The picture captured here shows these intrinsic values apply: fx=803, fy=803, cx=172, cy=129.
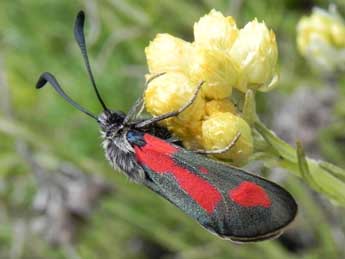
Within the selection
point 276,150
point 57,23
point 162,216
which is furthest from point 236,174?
point 57,23

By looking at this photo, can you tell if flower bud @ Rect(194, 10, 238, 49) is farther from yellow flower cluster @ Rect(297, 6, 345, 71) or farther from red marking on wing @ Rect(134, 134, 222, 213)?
yellow flower cluster @ Rect(297, 6, 345, 71)

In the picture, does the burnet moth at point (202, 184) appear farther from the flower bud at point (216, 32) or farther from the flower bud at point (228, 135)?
the flower bud at point (216, 32)

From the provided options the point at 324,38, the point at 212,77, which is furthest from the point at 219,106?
the point at 324,38

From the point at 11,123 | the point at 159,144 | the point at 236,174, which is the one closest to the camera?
the point at 236,174

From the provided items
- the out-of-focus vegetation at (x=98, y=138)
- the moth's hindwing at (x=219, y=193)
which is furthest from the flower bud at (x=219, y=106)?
the out-of-focus vegetation at (x=98, y=138)

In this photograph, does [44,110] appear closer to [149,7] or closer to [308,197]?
[149,7]
